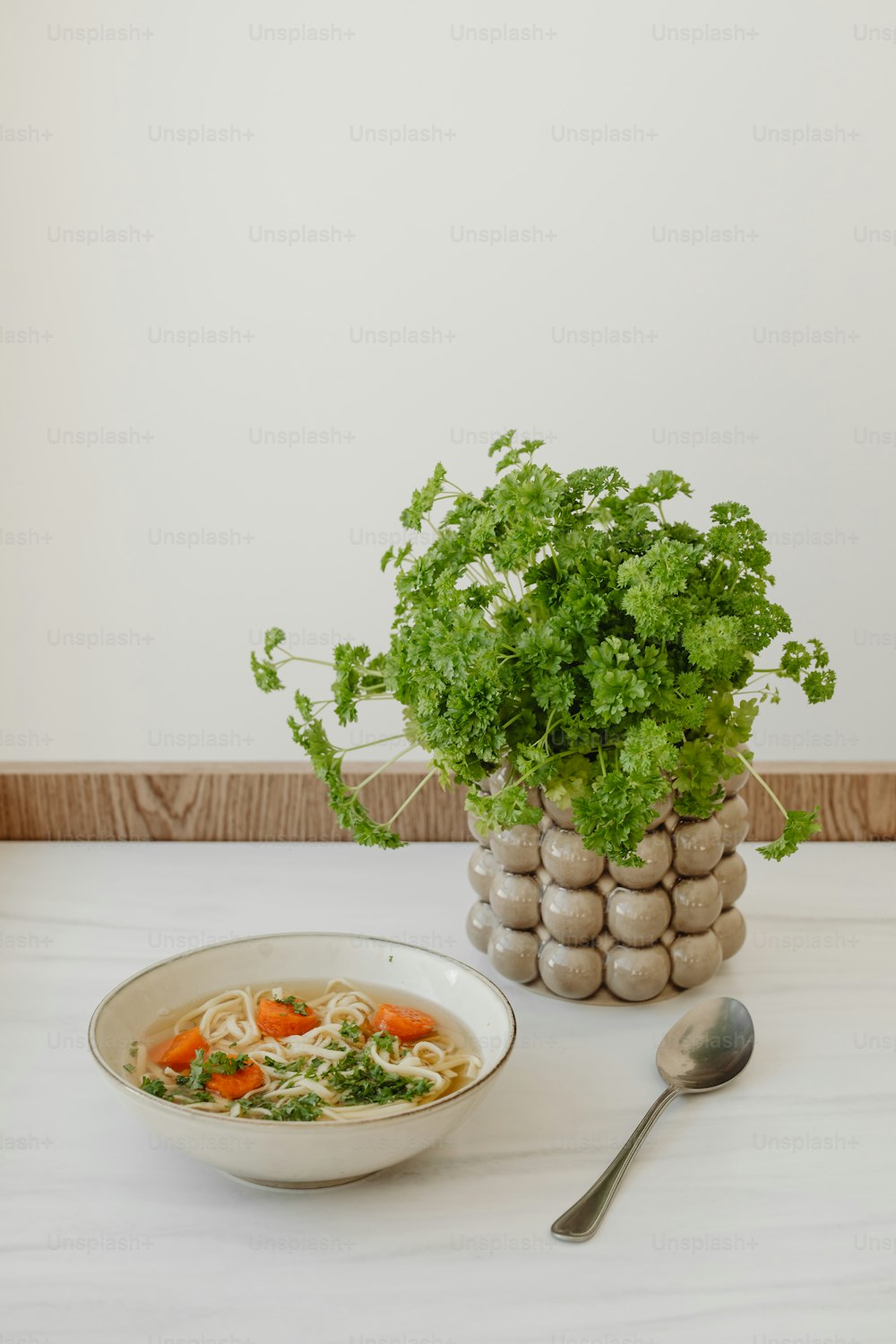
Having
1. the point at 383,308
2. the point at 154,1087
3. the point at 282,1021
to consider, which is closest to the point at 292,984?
the point at 282,1021

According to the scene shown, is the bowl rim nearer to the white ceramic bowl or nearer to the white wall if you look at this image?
the white ceramic bowl

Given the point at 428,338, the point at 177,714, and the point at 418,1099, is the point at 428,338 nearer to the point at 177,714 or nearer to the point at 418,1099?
the point at 177,714

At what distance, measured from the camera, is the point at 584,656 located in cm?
103

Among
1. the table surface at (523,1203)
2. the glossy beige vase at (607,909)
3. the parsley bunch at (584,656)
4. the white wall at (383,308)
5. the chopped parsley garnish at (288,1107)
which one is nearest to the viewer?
the table surface at (523,1203)

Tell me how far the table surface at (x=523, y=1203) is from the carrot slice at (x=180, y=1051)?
0.17 ft

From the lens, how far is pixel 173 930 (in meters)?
1.31

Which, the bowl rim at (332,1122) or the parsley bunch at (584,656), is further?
the parsley bunch at (584,656)

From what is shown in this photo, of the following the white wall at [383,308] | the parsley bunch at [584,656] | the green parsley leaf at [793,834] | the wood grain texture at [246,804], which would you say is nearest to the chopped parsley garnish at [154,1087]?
the parsley bunch at [584,656]

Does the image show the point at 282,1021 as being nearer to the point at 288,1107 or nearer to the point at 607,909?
the point at 288,1107

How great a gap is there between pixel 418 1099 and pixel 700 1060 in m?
0.26

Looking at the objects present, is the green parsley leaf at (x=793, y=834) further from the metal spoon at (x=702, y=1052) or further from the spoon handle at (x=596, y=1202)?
the spoon handle at (x=596, y=1202)

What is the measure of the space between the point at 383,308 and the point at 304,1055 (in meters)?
2.46

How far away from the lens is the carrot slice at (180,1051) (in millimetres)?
959

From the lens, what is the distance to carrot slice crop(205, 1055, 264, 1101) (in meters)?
0.92
